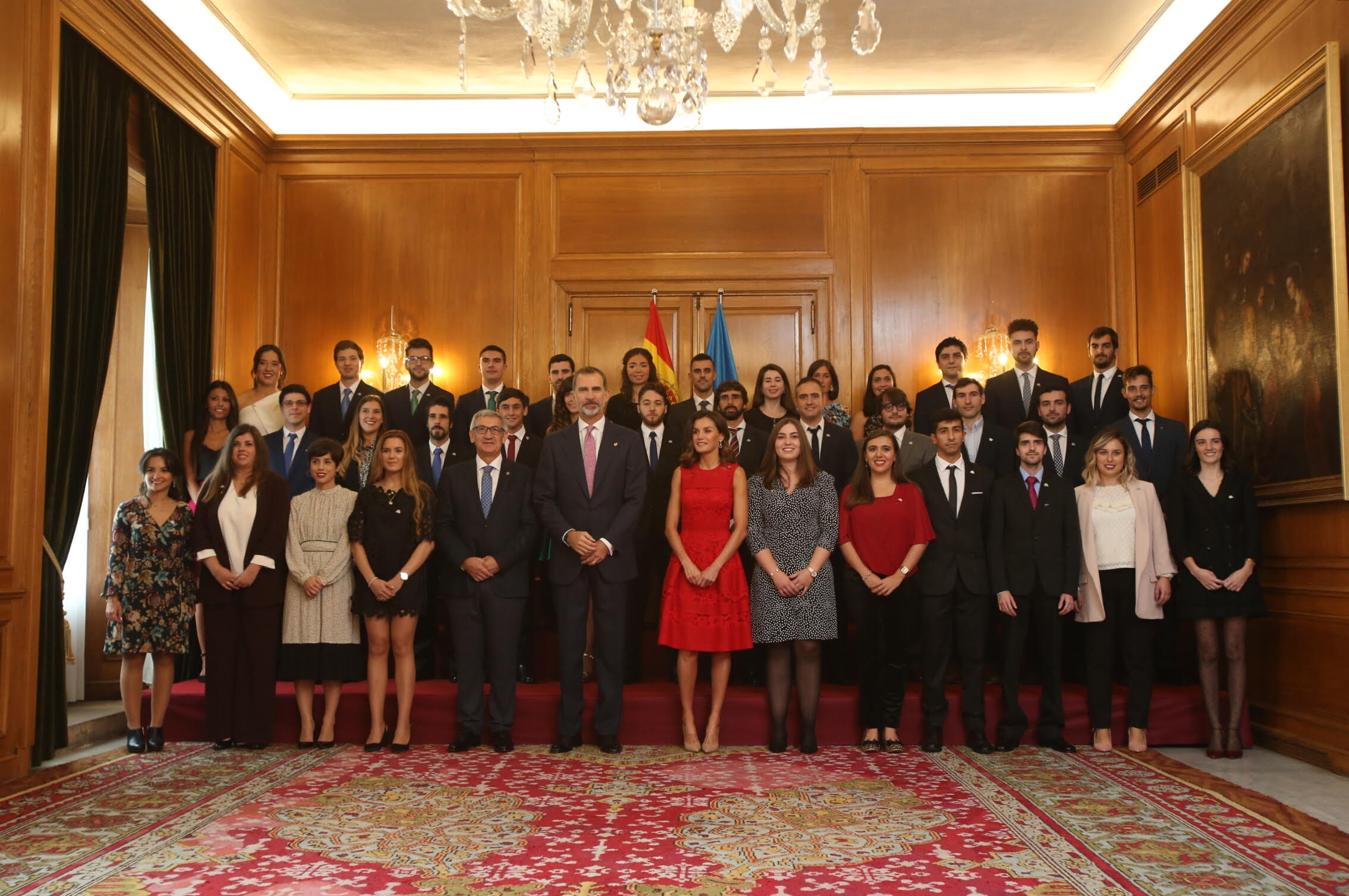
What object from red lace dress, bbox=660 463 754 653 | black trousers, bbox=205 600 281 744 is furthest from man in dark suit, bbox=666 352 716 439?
black trousers, bbox=205 600 281 744

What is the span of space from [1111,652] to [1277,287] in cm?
216

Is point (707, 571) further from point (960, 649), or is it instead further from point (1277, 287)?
point (1277, 287)

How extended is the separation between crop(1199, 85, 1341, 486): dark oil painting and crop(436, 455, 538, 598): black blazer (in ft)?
13.0

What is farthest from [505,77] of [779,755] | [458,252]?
[779,755]

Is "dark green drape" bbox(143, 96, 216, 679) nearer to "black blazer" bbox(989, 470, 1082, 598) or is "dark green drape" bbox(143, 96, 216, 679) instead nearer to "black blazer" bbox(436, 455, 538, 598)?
"black blazer" bbox(436, 455, 538, 598)

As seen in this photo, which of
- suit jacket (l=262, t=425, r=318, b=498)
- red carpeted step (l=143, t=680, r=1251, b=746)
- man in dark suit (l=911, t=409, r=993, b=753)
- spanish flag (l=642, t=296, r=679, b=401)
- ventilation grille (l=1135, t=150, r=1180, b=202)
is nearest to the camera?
man in dark suit (l=911, t=409, r=993, b=753)

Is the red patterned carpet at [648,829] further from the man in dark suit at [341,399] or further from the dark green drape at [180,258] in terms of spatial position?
the dark green drape at [180,258]

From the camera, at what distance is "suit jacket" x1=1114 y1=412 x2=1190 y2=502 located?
7.02 metres

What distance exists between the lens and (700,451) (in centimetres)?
634

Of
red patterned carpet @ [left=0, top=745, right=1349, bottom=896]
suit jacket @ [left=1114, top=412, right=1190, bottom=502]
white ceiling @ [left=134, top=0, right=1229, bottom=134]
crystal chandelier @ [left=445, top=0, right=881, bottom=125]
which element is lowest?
red patterned carpet @ [left=0, top=745, right=1349, bottom=896]

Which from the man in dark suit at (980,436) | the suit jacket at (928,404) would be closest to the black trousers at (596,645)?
the man in dark suit at (980,436)

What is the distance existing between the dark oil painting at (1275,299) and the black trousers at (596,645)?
11.7ft

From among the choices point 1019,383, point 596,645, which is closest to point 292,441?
point 596,645

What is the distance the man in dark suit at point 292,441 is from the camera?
7.36 metres
